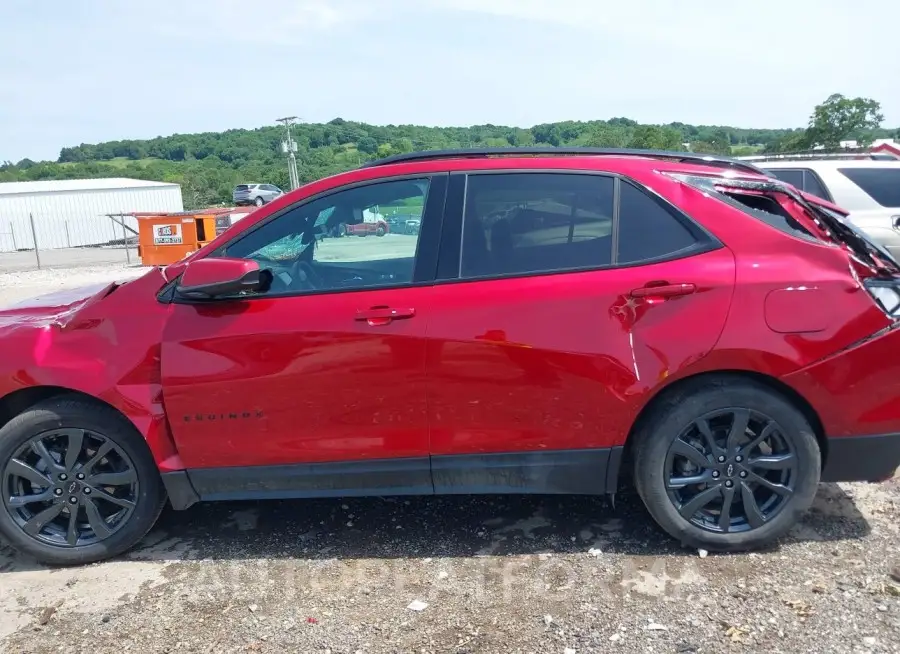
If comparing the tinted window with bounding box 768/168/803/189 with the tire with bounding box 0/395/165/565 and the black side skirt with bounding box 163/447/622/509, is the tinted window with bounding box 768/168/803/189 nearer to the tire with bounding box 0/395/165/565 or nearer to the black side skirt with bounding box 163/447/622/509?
the black side skirt with bounding box 163/447/622/509

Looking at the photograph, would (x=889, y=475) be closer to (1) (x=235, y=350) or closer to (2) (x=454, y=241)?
(2) (x=454, y=241)

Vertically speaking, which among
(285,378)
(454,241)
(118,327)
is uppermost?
(454,241)

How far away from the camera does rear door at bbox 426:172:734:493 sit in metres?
3.20

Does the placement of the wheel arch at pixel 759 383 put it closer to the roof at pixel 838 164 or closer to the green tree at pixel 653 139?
the roof at pixel 838 164

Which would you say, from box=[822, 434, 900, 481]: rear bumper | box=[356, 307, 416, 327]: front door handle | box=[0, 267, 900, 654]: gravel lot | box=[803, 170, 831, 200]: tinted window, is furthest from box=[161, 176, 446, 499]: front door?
box=[803, 170, 831, 200]: tinted window

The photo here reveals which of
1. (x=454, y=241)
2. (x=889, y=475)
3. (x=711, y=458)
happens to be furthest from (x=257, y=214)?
(x=889, y=475)

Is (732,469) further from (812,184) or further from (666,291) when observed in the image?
(812,184)

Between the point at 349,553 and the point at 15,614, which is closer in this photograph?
the point at 15,614

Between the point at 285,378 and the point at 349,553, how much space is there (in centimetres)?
93

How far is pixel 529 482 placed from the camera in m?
3.40

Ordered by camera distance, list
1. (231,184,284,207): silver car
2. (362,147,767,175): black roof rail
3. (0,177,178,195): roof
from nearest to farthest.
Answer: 1. (362,147,767,175): black roof rail
2. (0,177,178,195): roof
3. (231,184,284,207): silver car

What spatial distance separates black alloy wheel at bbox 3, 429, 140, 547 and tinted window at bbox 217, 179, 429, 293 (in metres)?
1.11

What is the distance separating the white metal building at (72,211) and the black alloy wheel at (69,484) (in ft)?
107

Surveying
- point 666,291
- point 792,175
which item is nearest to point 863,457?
point 666,291
